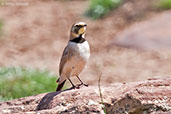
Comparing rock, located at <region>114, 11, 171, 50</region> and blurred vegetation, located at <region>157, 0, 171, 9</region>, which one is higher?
blurred vegetation, located at <region>157, 0, 171, 9</region>

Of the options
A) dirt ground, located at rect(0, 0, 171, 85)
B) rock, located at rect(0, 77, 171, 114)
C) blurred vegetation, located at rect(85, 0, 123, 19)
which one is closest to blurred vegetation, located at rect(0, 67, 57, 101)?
dirt ground, located at rect(0, 0, 171, 85)

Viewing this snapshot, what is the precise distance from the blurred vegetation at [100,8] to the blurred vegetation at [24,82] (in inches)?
242

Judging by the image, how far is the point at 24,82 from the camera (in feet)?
28.9

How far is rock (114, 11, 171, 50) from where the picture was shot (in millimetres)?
12125

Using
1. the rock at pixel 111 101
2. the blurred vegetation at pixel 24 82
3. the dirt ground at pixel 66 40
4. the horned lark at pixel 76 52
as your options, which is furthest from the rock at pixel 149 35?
the rock at pixel 111 101

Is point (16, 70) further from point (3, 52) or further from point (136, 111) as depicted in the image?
point (136, 111)

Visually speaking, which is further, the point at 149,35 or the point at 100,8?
the point at 100,8

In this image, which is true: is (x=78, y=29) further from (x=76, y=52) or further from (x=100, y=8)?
(x=100, y=8)

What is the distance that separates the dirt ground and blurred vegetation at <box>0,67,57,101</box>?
5.67ft

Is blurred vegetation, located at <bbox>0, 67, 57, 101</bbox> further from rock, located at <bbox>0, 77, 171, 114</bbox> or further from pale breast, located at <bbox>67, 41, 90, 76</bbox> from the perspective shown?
rock, located at <bbox>0, 77, 171, 114</bbox>

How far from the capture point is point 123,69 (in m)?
11.2

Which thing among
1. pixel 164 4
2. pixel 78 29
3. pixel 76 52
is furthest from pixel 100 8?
pixel 76 52

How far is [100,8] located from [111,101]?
1036 cm

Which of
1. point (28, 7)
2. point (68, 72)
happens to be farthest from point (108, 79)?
point (28, 7)
